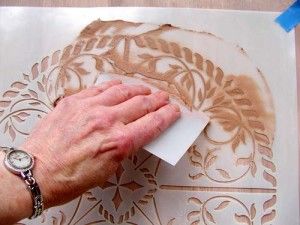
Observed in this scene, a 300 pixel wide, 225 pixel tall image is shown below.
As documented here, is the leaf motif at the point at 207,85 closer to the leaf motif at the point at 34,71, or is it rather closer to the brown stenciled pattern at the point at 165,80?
the brown stenciled pattern at the point at 165,80

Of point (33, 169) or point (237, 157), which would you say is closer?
point (33, 169)

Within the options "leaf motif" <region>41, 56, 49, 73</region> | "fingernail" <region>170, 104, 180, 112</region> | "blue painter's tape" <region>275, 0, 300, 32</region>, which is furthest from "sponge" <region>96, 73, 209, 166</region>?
"blue painter's tape" <region>275, 0, 300, 32</region>

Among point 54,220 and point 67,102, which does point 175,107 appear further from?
point 54,220

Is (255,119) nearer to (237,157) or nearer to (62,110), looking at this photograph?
(237,157)

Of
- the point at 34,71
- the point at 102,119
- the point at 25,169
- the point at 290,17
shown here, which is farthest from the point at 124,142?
the point at 290,17

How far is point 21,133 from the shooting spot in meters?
0.80

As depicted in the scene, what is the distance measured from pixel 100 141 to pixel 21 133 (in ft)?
0.64

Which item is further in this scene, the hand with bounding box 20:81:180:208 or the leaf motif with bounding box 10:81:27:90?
the leaf motif with bounding box 10:81:27:90

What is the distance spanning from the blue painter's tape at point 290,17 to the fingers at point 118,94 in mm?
289

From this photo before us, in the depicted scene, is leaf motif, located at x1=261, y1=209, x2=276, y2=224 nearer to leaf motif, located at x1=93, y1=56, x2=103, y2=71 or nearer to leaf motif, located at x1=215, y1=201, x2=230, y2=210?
leaf motif, located at x1=215, y1=201, x2=230, y2=210

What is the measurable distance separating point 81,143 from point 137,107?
11 cm

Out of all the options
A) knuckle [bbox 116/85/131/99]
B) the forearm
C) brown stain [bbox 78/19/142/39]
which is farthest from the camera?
brown stain [bbox 78/19/142/39]

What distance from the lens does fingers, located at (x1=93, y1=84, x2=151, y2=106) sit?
2.35ft

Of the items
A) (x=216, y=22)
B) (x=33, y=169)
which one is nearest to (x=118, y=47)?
(x=216, y=22)
